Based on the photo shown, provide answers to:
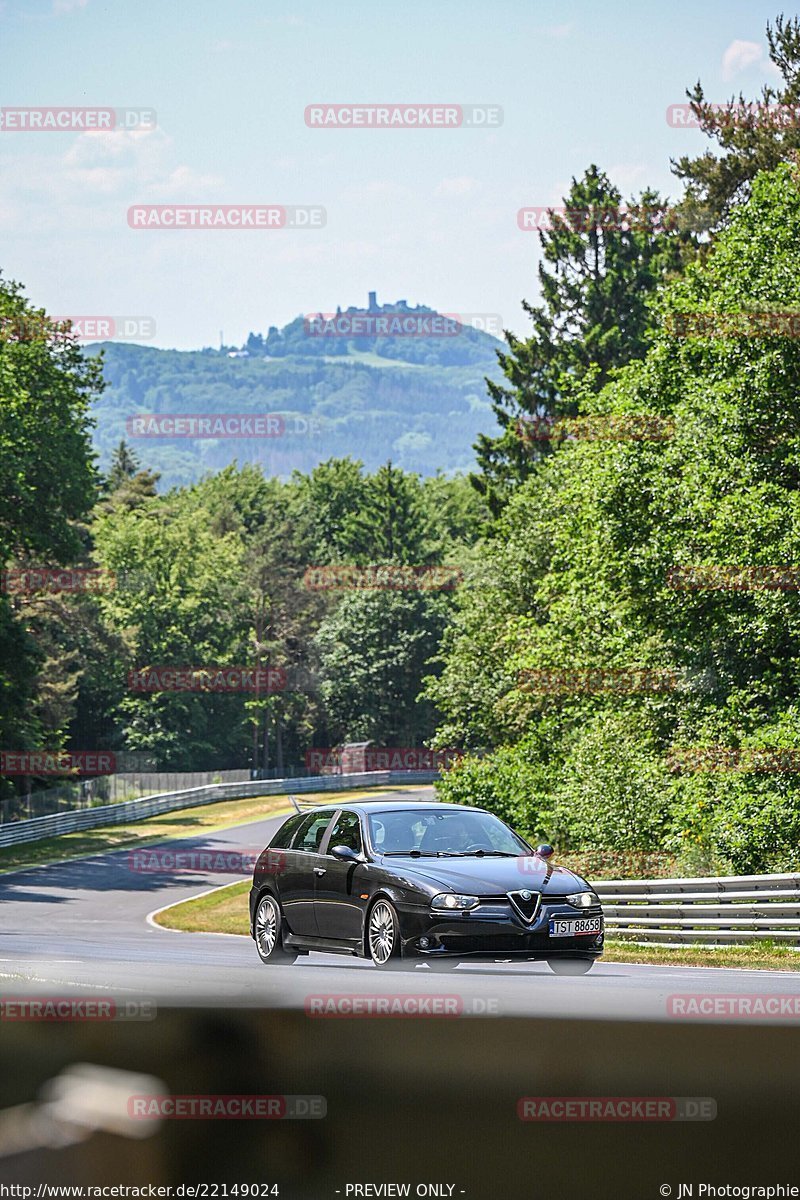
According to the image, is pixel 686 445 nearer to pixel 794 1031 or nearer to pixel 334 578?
pixel 794 1031

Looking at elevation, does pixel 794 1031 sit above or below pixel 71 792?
above

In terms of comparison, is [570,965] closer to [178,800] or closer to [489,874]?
[489,874]

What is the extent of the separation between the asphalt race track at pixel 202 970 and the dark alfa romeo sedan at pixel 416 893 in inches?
10.3

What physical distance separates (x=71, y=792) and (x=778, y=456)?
42.2m

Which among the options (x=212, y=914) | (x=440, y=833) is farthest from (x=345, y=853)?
(x=212, y=914)

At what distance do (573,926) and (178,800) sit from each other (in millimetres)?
65994

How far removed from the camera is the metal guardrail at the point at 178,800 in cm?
5712

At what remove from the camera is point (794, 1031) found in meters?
2.78

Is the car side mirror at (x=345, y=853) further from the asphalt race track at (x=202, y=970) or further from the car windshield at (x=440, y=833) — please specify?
the asphalt race track at (x=202, y=970)

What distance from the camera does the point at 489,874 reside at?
10.9 meters

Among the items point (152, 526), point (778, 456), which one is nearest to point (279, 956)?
point (778, 456)

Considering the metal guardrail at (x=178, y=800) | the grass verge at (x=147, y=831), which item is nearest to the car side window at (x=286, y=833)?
the grass verge at (x=147, y=831)

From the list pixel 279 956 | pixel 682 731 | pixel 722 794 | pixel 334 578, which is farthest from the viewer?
pixel 334 578

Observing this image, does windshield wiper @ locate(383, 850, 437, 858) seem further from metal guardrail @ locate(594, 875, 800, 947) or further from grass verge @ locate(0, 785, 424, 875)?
grass verge @ locate(0, 785, 424, 875)
